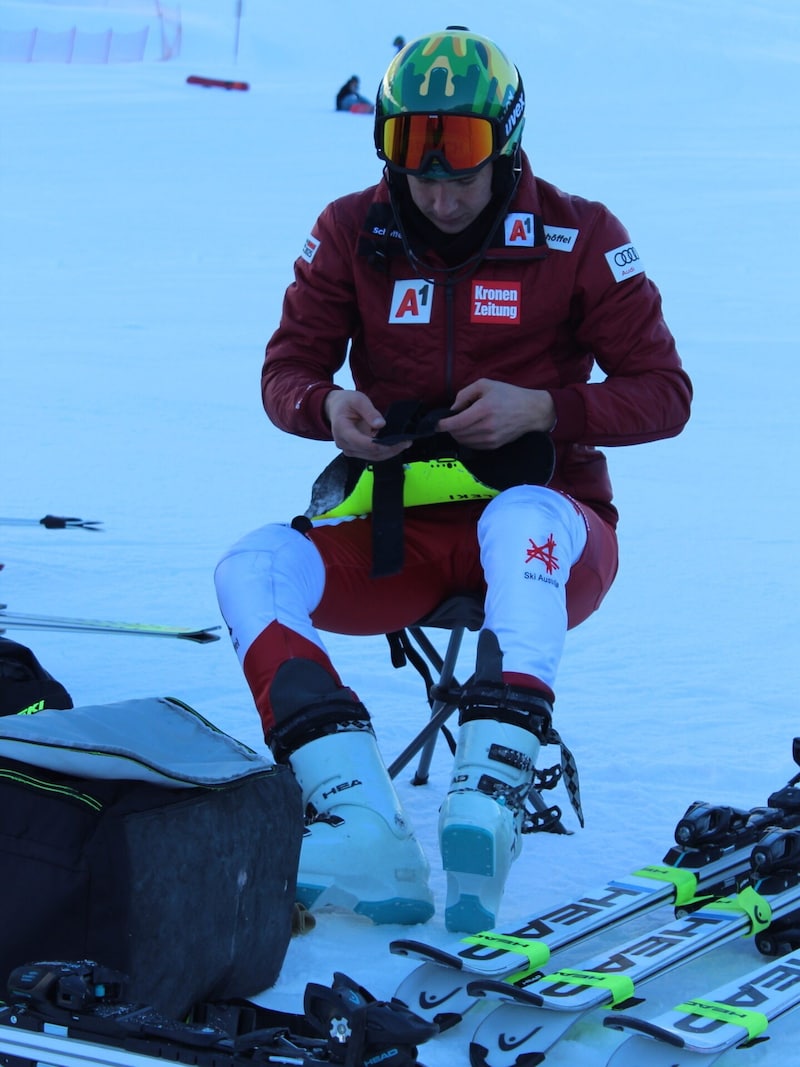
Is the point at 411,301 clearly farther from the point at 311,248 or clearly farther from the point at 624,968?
the point at 624,968

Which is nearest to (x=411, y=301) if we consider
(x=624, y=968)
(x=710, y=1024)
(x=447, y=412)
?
(x=447, y=412)

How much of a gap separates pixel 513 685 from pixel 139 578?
2.43 meters

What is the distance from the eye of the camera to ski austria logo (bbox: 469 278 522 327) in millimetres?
2842

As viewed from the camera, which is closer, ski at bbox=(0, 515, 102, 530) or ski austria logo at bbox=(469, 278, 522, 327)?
ski austria logo at bbox=(469, 278, 522, 327)

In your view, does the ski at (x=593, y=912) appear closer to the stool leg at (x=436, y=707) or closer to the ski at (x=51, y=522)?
the stool leg at (x=436, y=707)

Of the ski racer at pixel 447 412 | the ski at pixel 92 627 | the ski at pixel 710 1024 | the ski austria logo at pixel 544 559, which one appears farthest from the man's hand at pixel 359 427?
the ski at pixel 710 1024

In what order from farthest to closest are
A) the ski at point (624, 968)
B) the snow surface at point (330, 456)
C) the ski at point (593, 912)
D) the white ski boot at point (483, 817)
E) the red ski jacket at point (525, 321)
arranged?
the snow surface at point (330, 456) < the red ski jacket at point (525, 321) < the white ski boot at point (483, 817) < the ski at point (593, 912) < the ski at point (624, 968)

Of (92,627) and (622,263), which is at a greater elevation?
(622,263)

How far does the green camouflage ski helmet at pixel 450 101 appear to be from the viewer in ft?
8.73

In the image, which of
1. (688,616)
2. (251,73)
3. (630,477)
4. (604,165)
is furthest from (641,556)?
(251,73)

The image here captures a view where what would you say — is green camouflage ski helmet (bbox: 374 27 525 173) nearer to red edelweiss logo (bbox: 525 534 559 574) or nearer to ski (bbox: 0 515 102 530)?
red edelweiss logo (bbox: 525 534 559 574)

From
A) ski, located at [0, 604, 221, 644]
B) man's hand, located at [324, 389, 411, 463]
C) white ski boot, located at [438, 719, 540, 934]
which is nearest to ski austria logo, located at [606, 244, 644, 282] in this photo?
man's hand, located at [324, 389, 411, 463]

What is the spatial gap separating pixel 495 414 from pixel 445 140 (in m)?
0.47

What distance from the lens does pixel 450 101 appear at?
266cm
